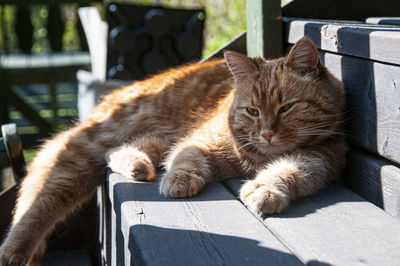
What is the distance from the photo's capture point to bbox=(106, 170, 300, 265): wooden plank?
4.99 ft

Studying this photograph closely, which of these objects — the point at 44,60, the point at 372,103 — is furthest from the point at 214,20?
the point at 372,103

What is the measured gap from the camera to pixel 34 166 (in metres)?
3.15

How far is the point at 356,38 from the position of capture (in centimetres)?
226

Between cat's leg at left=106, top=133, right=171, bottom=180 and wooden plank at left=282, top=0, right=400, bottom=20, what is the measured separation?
1.25 m

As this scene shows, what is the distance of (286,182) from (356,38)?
2.58ft

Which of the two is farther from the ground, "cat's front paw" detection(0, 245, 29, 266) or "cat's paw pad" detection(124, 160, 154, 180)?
"cat's paw pad" detection(124, 160, 154, 180)

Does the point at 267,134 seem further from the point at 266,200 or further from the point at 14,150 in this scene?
the point at 14,150

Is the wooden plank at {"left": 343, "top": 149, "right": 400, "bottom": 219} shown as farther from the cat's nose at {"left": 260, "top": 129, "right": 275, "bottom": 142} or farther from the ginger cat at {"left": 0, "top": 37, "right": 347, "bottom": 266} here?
the cat's nose at {"left": 260, "top": 129, "right": 275, "bottom": 142}

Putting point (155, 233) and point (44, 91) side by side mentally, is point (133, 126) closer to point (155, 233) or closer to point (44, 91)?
point (155, 233)

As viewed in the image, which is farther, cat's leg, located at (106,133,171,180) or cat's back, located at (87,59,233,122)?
cat's back, located at (87,59,233,122)

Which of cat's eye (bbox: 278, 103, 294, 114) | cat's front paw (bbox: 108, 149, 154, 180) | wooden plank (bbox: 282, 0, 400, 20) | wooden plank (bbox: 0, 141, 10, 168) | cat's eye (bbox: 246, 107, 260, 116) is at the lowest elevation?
wooden plank (bbox: 0, 141, 10, 168)

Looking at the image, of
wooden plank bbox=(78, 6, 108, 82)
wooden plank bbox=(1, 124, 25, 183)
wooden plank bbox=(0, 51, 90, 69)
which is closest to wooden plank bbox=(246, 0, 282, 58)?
wooden plank bbox=(1, 124, 25, 183)

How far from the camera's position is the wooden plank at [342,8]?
322 cm

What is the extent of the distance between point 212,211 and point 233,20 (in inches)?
220
